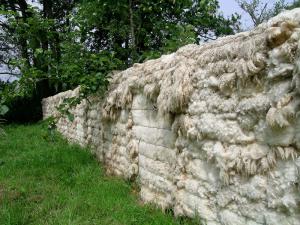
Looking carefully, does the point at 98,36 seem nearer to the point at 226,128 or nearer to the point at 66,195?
the point at 66,195

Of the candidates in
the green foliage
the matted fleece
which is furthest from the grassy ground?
the green foliage

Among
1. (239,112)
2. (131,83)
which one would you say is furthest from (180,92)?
(131,83)

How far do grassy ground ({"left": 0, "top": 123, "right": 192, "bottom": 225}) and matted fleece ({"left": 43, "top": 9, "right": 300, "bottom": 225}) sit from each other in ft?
1.08

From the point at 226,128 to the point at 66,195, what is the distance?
263cm

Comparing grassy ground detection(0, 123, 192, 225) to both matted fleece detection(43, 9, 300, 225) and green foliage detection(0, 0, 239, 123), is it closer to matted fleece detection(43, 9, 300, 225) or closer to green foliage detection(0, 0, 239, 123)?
matted fleece detection(43, 9, 300, 225)

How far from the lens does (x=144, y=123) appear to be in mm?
4652

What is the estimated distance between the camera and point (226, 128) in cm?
293

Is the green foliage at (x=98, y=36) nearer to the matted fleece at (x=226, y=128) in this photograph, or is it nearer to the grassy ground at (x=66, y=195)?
the grassy ground at (x=66, y=195)

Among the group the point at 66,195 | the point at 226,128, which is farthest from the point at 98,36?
the point at 226,128

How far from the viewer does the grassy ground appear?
3891 millimetres

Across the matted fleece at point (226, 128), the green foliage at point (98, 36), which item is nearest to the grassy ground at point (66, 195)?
the matted fleece at point (226, 128)

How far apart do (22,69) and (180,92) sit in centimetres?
423

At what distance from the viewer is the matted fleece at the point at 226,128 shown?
2.36m

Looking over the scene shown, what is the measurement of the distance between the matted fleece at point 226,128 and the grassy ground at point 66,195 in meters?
0.33
